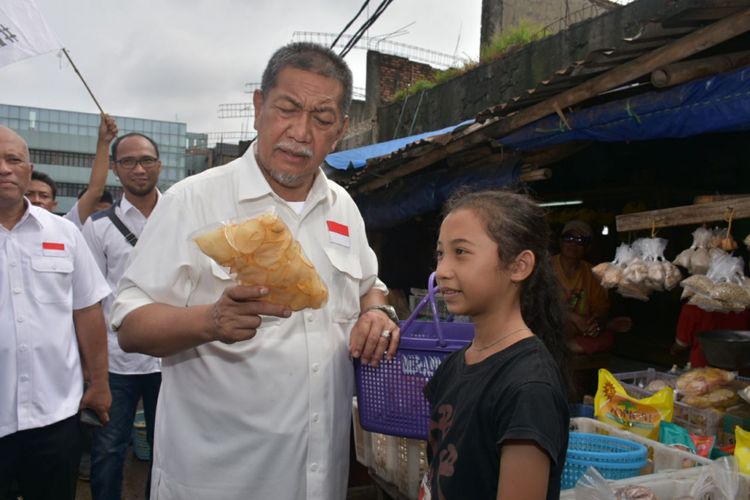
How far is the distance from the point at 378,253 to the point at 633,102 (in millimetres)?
5793

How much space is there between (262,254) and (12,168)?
2.21m

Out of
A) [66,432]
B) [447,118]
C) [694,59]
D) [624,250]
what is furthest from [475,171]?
[447,118]

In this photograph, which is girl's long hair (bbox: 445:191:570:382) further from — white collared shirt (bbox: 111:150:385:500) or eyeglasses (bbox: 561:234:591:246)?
eyeglasses (bbox: 561:234:591:246)

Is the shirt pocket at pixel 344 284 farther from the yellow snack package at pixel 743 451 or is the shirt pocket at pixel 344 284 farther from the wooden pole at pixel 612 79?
the wooden pole at pixel 612 79

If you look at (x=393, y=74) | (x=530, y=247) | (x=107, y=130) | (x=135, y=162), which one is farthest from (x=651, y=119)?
(x=393, y=74)

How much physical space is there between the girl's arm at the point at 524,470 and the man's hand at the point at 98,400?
2658 millimetres

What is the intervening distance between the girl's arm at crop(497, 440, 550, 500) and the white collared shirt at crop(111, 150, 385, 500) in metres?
0.78

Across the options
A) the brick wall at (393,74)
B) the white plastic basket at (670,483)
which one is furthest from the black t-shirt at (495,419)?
the brick wall at (393,74)

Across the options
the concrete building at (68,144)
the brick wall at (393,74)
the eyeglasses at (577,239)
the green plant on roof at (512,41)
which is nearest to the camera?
the eyeglasses at (577,239)

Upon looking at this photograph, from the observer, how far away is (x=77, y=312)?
330 centimetres

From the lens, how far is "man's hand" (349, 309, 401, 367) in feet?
6.80

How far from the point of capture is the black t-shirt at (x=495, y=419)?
1.44 metres

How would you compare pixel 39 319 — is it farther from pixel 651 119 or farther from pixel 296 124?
pixel 651 119

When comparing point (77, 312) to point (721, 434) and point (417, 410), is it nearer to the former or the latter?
point (417, 410)
